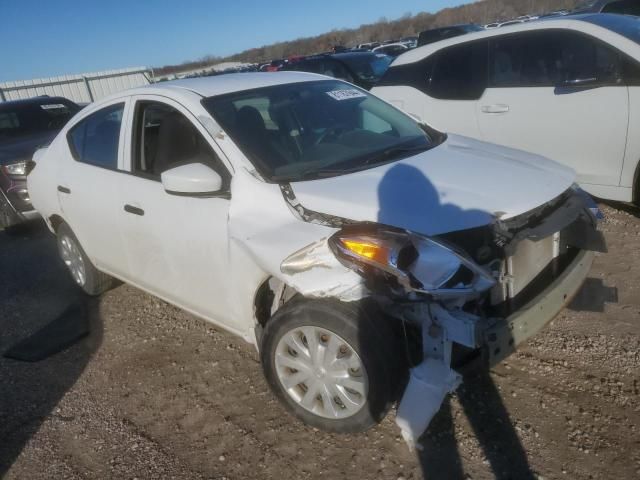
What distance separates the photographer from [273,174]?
2678mm

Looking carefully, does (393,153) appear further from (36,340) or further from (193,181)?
(36,340)

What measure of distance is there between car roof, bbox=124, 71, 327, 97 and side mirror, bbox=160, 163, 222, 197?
2.19 feet

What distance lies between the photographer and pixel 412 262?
2.05 m

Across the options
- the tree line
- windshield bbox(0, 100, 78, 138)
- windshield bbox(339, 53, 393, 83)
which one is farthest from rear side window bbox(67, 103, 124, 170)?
the tree line

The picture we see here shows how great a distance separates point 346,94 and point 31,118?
246 inches

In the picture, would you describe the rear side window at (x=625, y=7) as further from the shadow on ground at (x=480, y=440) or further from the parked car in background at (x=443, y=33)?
the shadow on ground at (x=480, y=440)

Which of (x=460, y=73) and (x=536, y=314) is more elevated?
(x=460, y=73)

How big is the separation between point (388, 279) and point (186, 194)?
118 cm

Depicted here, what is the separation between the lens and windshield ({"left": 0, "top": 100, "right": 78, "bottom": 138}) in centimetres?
754

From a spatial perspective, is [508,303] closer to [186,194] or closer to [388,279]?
[388,279]

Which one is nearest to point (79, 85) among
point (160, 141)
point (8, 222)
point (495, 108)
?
point (8, 222)

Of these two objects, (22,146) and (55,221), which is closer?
(55,221)

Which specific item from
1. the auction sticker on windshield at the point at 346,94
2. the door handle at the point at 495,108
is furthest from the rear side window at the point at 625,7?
the auction sticker on windshield at the point at 346,94

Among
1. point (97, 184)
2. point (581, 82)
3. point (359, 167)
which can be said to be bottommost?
point (97, 184)
